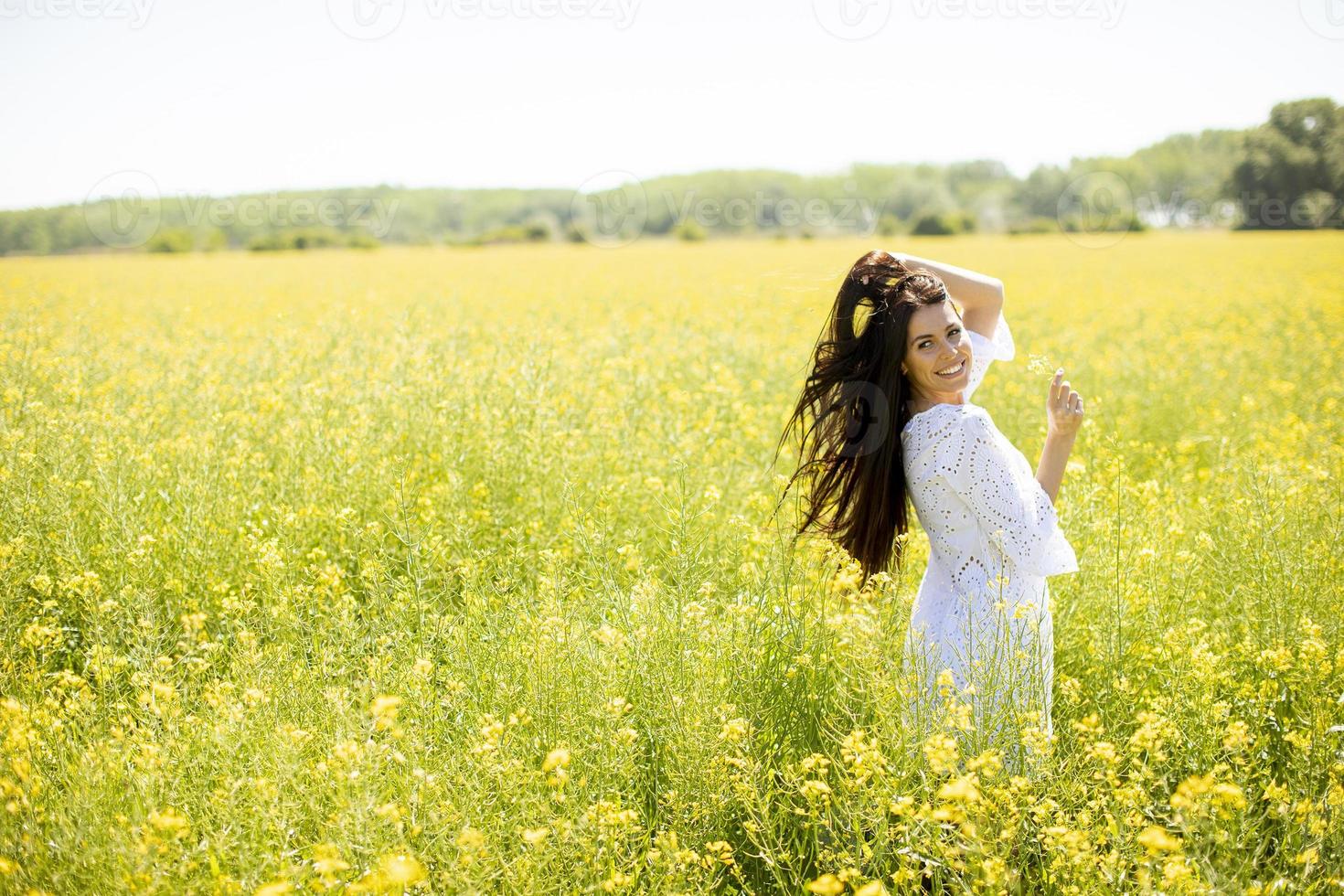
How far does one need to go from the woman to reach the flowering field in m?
0.16

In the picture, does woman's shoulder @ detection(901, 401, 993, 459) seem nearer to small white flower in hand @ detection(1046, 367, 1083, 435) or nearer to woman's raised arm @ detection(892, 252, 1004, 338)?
small white flower in hand @ detection(1046, 367, 1083, 435)

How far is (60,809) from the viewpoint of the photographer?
2012mm

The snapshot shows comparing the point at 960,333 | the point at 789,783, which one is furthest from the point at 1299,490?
the point at 789,783

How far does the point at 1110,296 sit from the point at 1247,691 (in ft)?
47.7

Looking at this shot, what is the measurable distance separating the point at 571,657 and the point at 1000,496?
1328mm

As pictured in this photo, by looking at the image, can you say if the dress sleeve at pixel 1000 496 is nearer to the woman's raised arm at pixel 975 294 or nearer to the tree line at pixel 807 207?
the woman's raised arm at pixel 975 294

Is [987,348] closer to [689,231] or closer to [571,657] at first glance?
[571,657]

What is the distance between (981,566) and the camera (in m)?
2.75

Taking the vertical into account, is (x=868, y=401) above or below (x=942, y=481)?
above

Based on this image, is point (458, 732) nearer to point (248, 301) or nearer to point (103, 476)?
point (103, 476)

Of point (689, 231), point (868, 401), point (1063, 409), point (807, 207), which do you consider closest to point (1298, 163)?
point (1063, 409)

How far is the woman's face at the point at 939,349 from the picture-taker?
2.79 meters

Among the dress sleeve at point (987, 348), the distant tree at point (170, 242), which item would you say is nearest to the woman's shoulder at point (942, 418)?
the dress sleeve at point (987, 348)

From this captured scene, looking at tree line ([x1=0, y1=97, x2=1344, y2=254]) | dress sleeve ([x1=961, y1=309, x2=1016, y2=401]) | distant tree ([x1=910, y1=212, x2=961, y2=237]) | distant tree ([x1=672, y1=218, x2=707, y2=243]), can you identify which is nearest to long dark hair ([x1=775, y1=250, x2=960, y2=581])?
Answer: dress sleeve ([x1=961, y1=309, x2=1016, y2=401])
